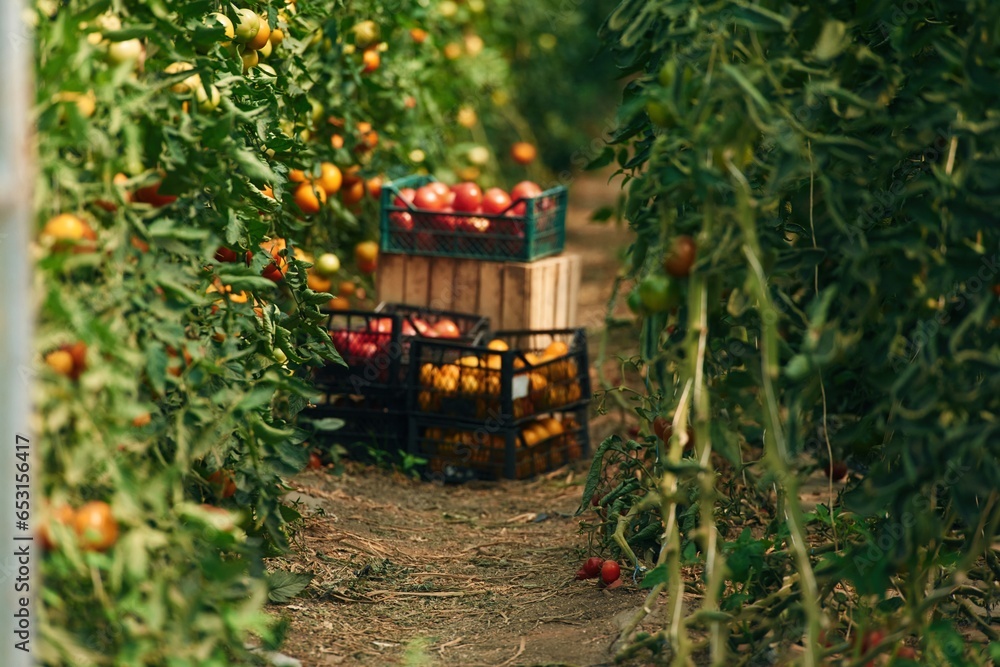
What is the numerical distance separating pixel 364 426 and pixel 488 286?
713 mm

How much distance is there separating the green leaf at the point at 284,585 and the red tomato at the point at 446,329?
1.50m

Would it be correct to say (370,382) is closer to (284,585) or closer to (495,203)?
→ (495,203)

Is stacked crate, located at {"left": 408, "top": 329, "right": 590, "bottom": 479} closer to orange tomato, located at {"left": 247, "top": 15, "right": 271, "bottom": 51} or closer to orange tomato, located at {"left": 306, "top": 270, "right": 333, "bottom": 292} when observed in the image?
orange tomato, located at {"left": 306, "top": 270, "right": 333, "bottom": 292}

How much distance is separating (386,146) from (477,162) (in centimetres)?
158

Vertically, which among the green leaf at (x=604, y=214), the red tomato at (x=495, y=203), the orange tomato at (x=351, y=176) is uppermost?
the orange tomato at (x=351, y=176)

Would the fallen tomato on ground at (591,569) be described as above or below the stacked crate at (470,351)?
below

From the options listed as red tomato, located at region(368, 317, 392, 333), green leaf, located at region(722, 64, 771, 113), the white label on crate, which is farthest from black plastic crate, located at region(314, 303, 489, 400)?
green leaf, located at region(722, 64, 771, 113)

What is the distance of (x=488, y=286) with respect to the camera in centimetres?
418

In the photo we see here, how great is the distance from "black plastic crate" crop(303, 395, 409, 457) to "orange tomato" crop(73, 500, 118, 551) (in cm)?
219

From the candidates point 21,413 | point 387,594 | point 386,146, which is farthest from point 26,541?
point 386,146

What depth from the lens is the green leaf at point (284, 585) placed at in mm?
2600

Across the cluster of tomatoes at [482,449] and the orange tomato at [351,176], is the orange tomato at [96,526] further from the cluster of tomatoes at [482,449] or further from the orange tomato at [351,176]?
the orange tomato at [351,176]

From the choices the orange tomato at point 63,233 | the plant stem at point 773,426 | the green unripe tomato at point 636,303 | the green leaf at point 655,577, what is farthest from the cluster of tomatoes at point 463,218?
the orange tomato at point 63,233

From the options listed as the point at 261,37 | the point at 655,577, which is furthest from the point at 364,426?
the point at 655,577
